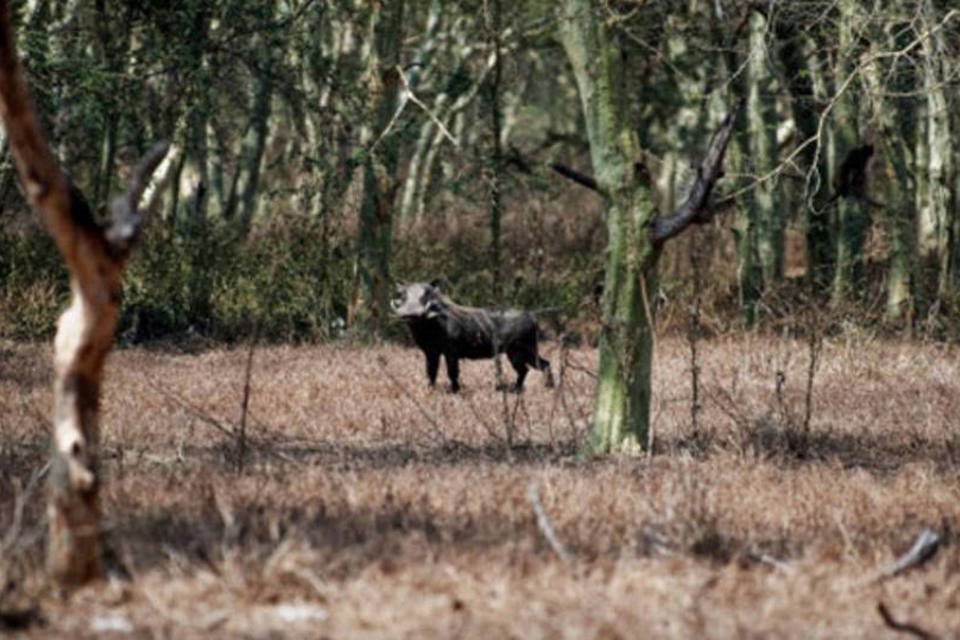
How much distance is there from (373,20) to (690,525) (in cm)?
1639

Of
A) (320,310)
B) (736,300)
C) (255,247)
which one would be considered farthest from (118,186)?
(736,300)

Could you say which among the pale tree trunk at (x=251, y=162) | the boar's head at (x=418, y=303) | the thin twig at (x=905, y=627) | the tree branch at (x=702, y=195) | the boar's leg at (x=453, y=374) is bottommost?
the thin twig at (x=905, y=627)

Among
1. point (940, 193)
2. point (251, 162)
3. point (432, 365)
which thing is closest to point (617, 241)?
point (432, 365)

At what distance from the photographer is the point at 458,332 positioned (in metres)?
18.2

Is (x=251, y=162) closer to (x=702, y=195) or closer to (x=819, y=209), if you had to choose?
(x=819, y=209)

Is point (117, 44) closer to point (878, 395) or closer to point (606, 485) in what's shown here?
point (878, 395)

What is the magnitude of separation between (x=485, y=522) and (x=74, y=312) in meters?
2.58

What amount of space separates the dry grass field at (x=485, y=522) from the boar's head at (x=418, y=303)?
1.81 meters

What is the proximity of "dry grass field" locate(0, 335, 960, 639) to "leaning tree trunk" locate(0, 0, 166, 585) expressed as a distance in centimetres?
21

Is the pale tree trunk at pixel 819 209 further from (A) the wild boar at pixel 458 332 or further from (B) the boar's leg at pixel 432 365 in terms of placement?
(B) the boar's leg at pixel 432 365

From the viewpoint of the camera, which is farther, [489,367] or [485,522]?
[489,367]

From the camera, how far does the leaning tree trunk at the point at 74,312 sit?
6977mm

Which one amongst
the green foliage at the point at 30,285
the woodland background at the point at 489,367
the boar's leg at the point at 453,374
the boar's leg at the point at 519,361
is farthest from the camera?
the green foliage at the point at 30,285

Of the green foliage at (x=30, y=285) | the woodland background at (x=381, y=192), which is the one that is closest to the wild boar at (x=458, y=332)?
the woodland background at (x=381, y=192)
